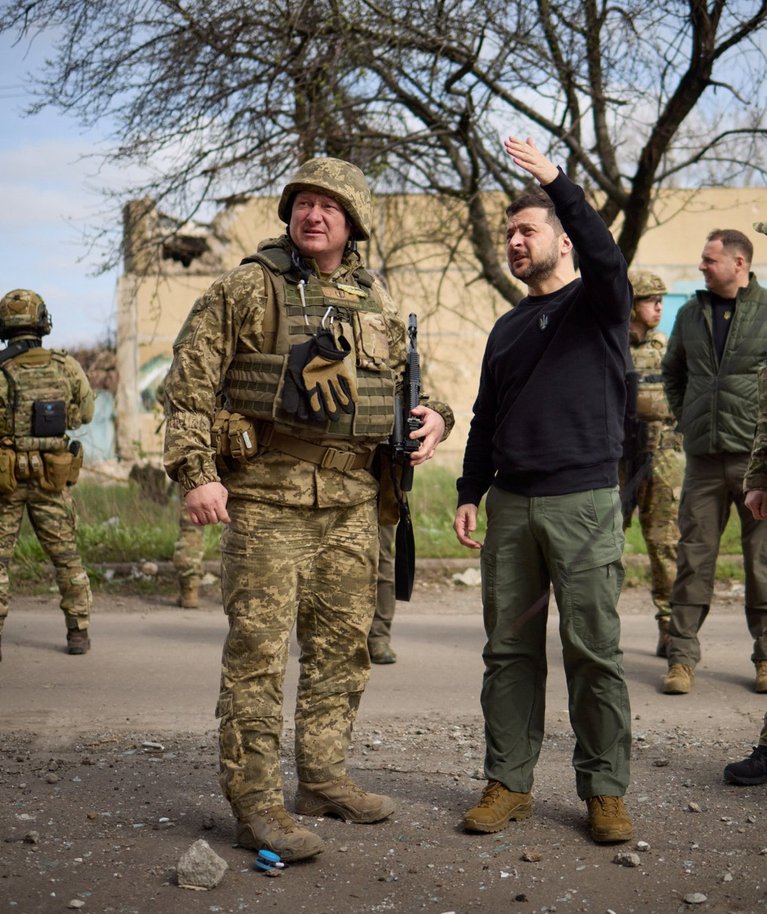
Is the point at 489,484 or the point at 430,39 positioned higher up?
the point at 430,39

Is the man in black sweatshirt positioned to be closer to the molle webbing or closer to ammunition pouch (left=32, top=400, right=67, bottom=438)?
the molle webbing

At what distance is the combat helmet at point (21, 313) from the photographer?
7.43 m

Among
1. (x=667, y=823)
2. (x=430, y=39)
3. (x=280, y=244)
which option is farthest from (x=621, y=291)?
(x=430, y=39)

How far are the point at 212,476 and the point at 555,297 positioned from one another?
4.50 ft

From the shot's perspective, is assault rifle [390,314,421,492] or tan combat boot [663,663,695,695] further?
tan combat boot [663,663,695,695]

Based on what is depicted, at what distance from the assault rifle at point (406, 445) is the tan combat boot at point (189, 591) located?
16.3 ft

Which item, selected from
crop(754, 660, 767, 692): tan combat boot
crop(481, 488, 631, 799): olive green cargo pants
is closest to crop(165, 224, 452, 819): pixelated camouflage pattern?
crop(481, 488, 631, 799): olive green cargo pants

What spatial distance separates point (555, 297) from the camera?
4.20 meters

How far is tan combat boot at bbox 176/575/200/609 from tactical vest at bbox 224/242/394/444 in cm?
525

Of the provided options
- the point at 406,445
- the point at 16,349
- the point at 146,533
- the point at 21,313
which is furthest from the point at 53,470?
the point at 406,445

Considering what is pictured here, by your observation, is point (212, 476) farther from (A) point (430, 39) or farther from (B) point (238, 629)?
(A) point (430, 39)

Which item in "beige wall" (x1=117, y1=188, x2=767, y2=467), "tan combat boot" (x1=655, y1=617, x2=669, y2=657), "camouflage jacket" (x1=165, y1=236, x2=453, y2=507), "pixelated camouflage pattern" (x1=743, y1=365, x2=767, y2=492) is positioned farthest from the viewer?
"beige wall" (x1=117, y1=188, x2=767, y2=467)

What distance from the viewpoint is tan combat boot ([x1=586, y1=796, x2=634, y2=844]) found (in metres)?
3.95

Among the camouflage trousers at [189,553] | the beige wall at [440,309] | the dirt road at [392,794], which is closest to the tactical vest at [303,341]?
the dirt road at [392,794]
